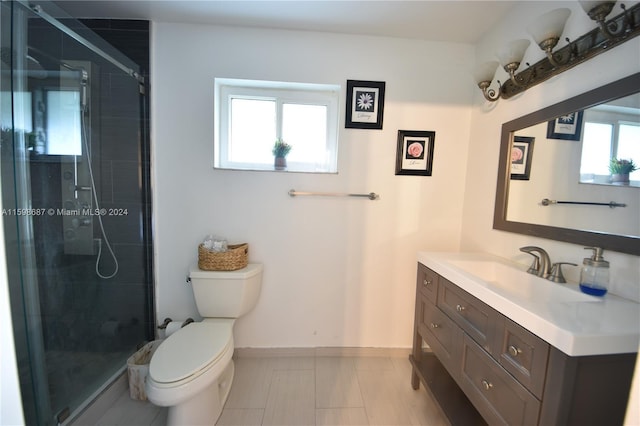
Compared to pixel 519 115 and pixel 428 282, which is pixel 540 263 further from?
pixel 519 115

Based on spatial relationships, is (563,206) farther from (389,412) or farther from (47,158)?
(47,158)

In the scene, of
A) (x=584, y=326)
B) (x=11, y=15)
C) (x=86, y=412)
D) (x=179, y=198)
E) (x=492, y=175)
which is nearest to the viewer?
(x=584, y=326)

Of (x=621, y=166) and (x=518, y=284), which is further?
(x=518, y=284)

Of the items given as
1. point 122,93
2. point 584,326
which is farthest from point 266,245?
point 584,326

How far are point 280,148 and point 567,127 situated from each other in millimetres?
1501

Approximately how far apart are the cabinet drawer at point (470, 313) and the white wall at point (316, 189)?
537mm

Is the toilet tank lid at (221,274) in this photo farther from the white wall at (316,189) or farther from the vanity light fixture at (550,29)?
the vanity light fixture at (550,29)

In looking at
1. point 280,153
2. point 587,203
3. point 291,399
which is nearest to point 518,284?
point 587,203

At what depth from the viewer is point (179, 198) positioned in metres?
1.59

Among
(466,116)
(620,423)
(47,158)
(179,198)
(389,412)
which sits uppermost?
(466,116)

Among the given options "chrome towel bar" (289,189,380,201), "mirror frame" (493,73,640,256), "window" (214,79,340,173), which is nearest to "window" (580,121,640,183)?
"mirror frame" (493,73,640,256)

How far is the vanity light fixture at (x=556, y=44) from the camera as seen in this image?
83 centimetres

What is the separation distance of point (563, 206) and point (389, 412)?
1362 mm

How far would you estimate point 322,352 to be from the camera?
1.73m
